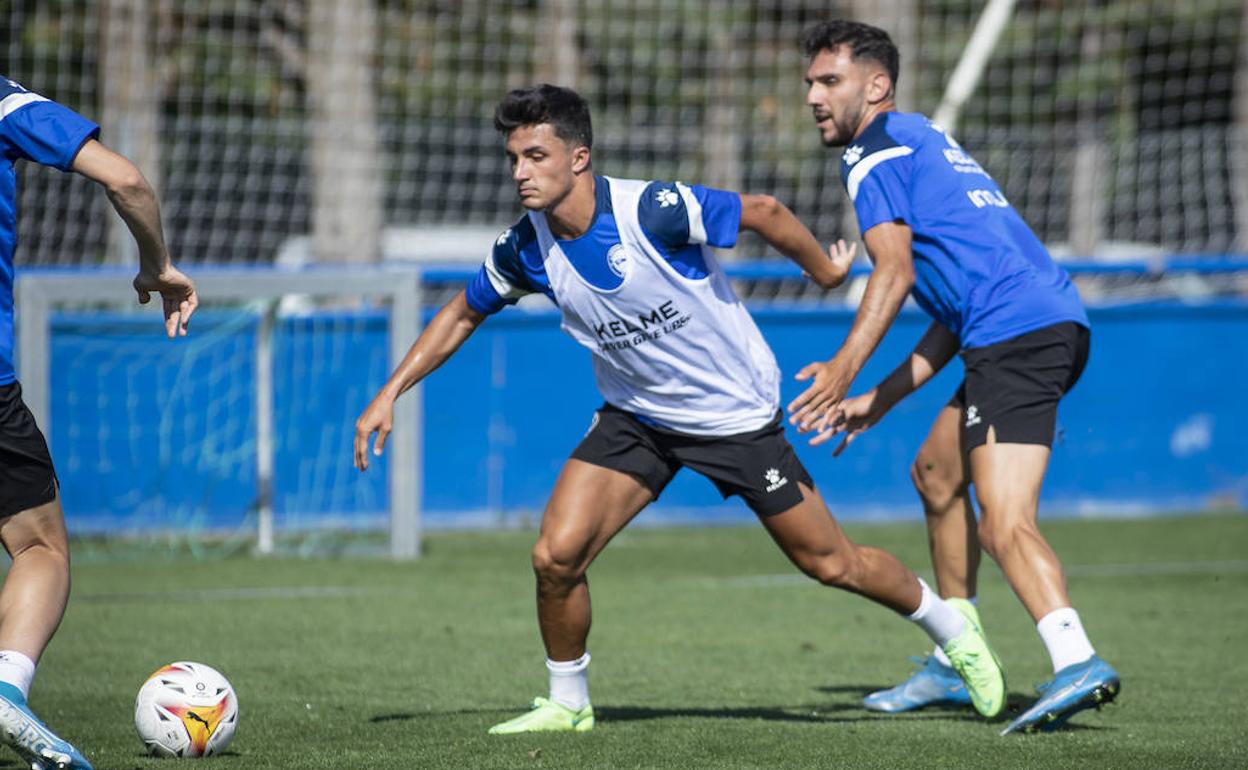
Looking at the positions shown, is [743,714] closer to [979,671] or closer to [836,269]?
[979,671]

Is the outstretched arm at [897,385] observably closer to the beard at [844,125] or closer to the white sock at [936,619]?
the white sock at [936,619]

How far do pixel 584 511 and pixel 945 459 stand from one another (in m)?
1.39

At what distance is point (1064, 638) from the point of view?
5473 millimetres

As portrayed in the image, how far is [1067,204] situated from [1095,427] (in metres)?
3.52

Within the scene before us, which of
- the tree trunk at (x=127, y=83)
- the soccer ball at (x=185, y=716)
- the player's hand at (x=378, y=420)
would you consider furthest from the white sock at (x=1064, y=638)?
the tree trunk at (x=127, y=83)

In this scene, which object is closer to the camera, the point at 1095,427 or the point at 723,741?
the point at 723,741

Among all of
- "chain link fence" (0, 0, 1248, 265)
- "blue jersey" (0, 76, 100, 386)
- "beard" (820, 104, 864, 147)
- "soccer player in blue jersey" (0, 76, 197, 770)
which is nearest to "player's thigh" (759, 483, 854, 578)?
"beard" (820, 104, 864, 147)

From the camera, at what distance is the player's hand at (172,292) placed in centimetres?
499

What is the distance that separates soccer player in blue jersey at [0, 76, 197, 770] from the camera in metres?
4.57

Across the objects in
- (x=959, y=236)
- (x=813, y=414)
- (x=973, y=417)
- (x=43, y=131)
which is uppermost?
(x=43, y=131)

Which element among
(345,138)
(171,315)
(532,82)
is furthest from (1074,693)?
(532,82)

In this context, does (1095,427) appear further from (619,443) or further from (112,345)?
(619,443)

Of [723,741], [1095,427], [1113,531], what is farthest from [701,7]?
[723,741]

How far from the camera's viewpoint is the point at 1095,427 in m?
14.3
